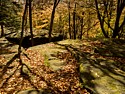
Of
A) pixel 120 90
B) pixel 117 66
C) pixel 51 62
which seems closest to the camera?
pixel 120 90

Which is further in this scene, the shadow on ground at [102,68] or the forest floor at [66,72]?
the forest floor at [66,72]

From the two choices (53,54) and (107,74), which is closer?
(107,74)

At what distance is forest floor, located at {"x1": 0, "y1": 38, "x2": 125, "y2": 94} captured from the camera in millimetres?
8789

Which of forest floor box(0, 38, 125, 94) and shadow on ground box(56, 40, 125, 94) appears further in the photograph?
forest floor box(0, 38, 125, 94)

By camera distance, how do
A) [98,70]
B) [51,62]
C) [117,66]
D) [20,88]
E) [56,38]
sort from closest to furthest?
[20,88], [98,70], [117,66], [51,62], [56,38]

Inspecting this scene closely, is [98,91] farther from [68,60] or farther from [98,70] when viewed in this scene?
[68,60]

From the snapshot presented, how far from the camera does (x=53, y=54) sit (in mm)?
13867

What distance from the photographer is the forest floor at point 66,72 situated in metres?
8.79

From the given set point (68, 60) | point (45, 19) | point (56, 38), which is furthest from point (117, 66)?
point (45, 19)

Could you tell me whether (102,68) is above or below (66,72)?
above

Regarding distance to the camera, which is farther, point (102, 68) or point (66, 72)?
point (66, 72)

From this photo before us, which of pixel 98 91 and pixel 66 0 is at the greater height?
pixel 66 0

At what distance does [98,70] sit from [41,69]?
322 cm

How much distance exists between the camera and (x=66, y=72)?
10.7 m
